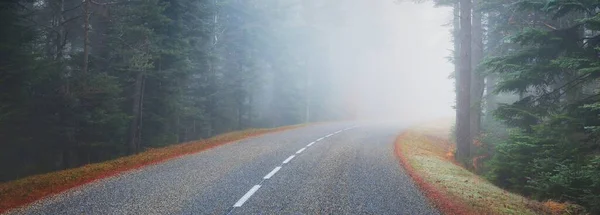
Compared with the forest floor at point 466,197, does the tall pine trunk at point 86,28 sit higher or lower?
higher

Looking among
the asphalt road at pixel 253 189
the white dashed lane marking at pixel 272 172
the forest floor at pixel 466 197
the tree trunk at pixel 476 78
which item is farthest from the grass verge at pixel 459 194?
the tree trunk at pixel 476 78

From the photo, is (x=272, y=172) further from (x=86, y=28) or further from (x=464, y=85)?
(x=86, y=28)

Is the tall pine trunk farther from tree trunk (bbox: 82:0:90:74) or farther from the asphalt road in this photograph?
the asphalt road

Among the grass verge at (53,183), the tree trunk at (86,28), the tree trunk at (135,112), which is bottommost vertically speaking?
the grass verge at (53,183)

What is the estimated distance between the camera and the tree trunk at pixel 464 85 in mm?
14422

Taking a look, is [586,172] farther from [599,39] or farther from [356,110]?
[356,110]

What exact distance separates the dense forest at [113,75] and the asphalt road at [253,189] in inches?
274

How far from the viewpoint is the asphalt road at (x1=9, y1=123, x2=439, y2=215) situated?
7.04 meters

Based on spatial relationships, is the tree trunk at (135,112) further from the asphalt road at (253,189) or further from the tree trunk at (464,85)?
the tree trunk at (464,85)

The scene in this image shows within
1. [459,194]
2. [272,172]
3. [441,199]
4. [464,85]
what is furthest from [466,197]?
[464,85]

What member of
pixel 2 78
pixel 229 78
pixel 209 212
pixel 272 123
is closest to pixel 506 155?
pixel 209 212

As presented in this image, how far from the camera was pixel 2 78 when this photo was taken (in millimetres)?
13148

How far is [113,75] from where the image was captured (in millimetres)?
19766

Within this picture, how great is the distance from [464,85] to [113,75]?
18.3 metres
